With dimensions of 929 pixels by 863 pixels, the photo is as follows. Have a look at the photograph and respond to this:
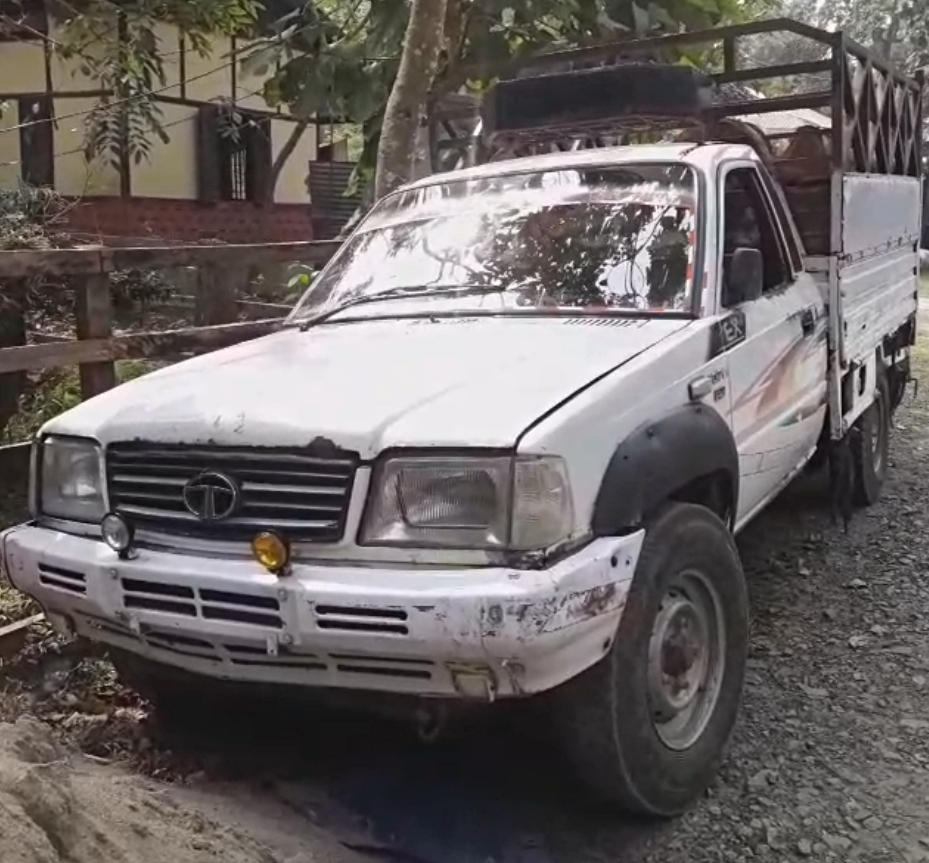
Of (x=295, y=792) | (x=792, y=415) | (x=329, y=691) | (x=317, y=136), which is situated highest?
(x=317, y=136)

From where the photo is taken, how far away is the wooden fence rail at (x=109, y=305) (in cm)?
479

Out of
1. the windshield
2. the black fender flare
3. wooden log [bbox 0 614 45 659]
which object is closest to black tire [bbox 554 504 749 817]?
the black fender flare

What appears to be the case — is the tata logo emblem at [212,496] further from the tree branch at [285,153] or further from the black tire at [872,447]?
the tree branch at [285,153]

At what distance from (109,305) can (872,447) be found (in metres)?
4.10

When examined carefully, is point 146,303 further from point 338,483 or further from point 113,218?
point 338,483

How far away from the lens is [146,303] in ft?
33.5

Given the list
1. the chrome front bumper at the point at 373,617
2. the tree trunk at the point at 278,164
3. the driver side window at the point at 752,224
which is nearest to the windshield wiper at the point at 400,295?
the driver side window at the point at 752,224

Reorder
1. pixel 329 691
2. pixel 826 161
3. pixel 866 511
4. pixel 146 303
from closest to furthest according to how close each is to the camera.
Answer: pixel 329 691
pixel 826 161
pixel 866 511
pixel 146 303

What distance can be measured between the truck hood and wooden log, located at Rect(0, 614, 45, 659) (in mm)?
1093

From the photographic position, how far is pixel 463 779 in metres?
3.57

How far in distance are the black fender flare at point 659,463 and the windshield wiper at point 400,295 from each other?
0.98m

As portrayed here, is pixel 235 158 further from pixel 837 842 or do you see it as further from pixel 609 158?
pixel 837 842

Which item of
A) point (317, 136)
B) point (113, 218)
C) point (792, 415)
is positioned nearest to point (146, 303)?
point (113, 218)

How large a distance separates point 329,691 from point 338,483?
1.94 feet
